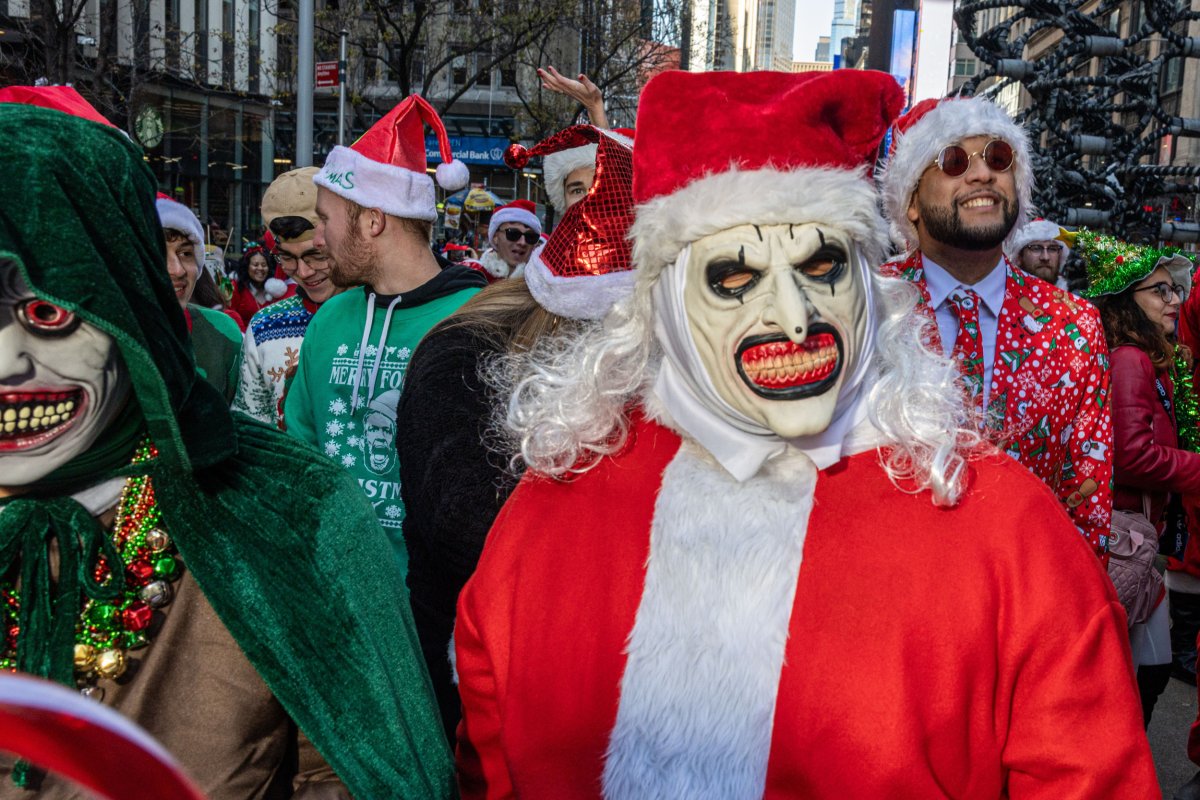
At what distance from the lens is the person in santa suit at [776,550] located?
182cm

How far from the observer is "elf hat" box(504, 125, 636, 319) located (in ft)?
9.69

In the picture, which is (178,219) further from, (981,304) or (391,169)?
(981,304)

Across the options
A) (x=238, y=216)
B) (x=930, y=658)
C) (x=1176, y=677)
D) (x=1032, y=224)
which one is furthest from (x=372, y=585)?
(x=238, y=216)

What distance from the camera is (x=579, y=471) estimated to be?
7.16ft

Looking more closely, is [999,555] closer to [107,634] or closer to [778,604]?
[778,604]

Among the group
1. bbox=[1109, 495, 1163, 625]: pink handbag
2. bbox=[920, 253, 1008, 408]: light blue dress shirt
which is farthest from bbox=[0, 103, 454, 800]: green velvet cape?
bbox=[1109, 495, 1163, 625]: pink handbag

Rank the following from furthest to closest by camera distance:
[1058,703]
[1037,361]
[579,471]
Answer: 1. [1037,361]
2. [579,471]
3. [1058,703]

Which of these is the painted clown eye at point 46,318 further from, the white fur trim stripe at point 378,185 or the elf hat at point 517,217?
the elf hat at point 517,217

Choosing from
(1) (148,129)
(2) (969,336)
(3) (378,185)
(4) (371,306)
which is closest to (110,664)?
(4) (371,306)

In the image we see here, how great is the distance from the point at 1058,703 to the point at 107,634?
1.44 meters

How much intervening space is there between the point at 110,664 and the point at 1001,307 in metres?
2.74

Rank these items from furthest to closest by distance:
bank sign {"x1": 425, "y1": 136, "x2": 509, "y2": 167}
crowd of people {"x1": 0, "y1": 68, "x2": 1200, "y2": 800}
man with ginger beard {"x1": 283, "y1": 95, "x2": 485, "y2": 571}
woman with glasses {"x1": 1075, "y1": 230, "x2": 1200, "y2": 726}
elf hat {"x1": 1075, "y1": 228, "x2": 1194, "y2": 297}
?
bank sign {"x1": 425, "y1": 136, "x2": 509, "y2": 167} → elf hat {"x1": 1075, "y1": 228, "x2": 1194, "y2": 297} → woman with glasses {"x1": 1075, "y1": 230, "x2": 1200, "y2": 726} → man with ginger beard {"x1": 283, "y1": 95, "x2": 485, "y2": 571} → crowd of people {"x1": 0, "y1": 68, "x2": 1200, "y2": 800}

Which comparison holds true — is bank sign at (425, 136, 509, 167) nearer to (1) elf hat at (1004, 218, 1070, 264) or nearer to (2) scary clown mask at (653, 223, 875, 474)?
(1) elf hat at (1004, 218, 1070, 264)

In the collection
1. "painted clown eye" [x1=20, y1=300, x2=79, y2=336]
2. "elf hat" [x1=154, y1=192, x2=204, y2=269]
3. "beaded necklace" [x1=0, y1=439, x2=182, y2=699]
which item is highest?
"elf hat" [x1=154, y1=192, x2=204, y2=269]
